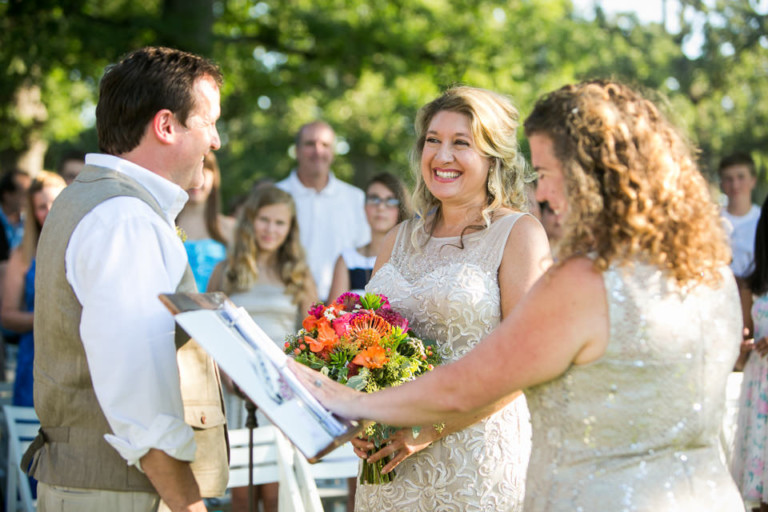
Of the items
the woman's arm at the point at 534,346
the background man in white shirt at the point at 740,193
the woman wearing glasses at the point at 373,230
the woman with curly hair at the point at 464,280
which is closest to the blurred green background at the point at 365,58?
the background man in white shirt at the point at 740,193

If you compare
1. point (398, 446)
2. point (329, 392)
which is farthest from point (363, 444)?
point (329, 392)

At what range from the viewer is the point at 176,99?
235 cm

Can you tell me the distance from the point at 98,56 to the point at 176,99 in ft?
31.2

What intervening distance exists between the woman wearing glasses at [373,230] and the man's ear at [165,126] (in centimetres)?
347

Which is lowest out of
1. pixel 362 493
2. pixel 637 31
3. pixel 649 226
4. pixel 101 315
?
pixel 362 493

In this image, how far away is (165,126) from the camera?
92.9 inches

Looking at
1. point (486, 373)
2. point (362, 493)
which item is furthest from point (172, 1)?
point (486, 373)

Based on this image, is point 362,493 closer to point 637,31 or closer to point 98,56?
point 98,56

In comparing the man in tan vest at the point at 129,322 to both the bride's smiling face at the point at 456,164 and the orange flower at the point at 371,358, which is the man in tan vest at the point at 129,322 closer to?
the orange flower at the point at 371,358

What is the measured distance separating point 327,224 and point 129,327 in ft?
17.3

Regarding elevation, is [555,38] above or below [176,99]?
above

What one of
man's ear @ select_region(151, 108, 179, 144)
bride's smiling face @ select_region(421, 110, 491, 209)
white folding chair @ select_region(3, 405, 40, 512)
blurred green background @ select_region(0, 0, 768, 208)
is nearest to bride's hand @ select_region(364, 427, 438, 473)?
bride's smiling face @ select_region(421, 110, 491, 209)

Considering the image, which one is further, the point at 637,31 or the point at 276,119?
the point at 276,119

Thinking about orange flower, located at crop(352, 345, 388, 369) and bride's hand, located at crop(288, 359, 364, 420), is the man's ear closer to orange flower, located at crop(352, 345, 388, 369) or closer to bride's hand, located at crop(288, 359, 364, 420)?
bride's hand, located at crop(288, 359, 364, 420)
